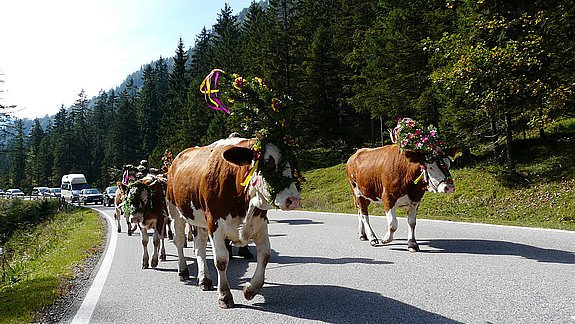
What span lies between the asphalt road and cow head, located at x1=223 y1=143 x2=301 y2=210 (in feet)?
4.41

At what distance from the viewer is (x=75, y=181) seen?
177 ft

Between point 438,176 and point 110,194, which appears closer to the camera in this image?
point 438,176

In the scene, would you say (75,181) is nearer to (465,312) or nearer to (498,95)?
(498,95)

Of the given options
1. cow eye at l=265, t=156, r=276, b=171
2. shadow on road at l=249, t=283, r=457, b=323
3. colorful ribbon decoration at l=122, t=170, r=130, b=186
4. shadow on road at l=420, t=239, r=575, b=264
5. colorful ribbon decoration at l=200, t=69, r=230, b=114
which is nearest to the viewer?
shadow on road at l=249, t=283, r=457, b=323

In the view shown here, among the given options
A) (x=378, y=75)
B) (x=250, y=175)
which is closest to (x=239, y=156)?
(x=250, y=175)

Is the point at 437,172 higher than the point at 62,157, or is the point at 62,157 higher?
the point at 62,157

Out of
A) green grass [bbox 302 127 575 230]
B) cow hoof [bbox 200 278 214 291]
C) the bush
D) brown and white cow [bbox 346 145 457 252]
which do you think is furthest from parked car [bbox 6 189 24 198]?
cow hoof [bbox 200 278 214 291]

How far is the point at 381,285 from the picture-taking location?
21.4 ft

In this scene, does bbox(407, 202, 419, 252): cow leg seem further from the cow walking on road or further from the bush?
the bush

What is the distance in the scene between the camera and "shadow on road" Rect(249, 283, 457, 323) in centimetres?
507

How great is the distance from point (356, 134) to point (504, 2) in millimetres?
23257

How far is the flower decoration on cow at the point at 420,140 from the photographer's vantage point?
349 inches

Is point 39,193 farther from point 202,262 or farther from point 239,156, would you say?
point 239,156

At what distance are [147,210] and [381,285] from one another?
5.11 metres
